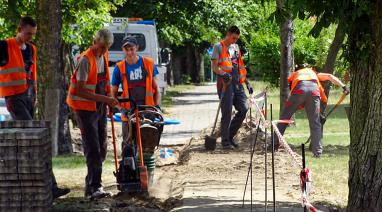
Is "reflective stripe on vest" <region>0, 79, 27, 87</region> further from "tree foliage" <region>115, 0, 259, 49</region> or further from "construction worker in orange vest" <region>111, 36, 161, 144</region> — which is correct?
"tree foliage" <region>115, 0, 259, 49</region>

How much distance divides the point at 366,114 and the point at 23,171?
2838mm

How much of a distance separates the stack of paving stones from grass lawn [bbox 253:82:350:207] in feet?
10.2

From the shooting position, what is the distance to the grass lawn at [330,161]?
1002 centimetres

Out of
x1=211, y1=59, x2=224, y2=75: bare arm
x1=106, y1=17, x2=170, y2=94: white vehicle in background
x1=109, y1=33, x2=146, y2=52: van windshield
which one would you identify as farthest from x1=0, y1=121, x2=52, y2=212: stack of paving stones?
x1=109, y1=33, x2=146, y2=52: van windshield

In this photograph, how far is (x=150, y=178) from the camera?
10.8 m

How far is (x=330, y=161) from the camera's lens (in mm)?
13375

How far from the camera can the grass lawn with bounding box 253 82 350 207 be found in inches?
394

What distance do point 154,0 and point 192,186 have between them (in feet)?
64.1

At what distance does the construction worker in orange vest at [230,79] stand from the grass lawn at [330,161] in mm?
1154

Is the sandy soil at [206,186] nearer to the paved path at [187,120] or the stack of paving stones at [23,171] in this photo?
the stack of paving stones at [23,171]

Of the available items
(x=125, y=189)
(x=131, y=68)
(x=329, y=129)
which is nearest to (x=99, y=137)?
(x=125, y=189)

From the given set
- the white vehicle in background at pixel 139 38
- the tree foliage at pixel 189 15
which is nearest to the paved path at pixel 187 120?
the white vehicle in background at pixel 139 38

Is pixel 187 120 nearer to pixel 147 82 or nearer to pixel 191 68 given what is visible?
pixel 147 82

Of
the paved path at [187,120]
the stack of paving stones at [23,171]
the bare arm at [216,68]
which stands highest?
the bare arm at [216,68]
